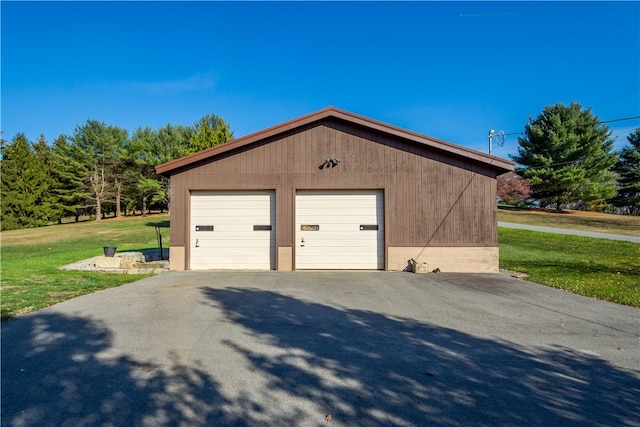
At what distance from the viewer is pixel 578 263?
35.3 feet

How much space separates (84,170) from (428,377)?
135ft

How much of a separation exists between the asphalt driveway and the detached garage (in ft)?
10.7

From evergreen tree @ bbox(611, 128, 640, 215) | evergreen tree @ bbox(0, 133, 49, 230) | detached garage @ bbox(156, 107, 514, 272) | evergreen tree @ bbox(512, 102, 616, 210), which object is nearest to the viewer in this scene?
detached garage @ bbox(156, 107, 514, 272)

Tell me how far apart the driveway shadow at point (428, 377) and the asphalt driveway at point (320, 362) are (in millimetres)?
15

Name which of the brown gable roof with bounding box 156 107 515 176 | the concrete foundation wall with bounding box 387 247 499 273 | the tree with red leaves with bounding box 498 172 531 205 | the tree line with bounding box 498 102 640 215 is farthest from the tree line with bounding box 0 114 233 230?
→ the tree with red leaves with bounding box 498 172 531 205

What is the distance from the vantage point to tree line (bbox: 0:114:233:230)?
31.4 metres

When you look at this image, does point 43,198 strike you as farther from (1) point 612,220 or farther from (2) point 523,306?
(1) point 612,220

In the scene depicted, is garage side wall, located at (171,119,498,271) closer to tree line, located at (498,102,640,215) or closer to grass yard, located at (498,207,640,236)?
grass yard, located at (498,207,640,236)

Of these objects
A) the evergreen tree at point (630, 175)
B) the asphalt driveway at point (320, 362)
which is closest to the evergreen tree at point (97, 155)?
the asphalt driveway at point (320, 362)

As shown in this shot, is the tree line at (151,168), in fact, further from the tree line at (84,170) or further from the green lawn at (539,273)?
the green lawn at (539,273)

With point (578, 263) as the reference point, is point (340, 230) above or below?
above

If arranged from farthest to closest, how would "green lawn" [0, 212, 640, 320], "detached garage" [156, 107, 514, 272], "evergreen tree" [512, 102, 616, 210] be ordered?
"evergreen tree" [512, 102, 616, 210] → "detached garage" [156, 107, 514, 272] → "green lawn" [0, 212, 640, 320]

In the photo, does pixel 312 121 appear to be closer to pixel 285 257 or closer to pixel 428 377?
pixel 285 257

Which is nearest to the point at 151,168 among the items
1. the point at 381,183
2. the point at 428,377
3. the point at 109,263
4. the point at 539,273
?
the point at 109,263
